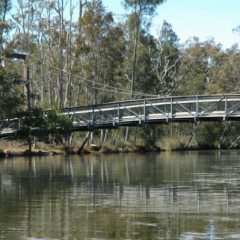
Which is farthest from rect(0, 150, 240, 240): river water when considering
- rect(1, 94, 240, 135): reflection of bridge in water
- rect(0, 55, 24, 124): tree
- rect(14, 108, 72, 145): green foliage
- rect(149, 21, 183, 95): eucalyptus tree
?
rect(149, 21, 183, 95): eucalyptus tree

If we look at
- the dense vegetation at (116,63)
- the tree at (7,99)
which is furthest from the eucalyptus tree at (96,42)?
the tree at (7,99)

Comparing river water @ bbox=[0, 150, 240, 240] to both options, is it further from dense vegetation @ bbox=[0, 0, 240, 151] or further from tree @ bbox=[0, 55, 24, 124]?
dense vegetation @ bbox=[0, 0, 240, 151]

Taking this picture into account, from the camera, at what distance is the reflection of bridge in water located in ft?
92.6

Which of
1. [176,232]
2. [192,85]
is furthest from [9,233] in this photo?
[192,85]

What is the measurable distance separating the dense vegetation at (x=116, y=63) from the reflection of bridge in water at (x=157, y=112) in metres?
4.53

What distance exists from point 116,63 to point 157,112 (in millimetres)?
15940

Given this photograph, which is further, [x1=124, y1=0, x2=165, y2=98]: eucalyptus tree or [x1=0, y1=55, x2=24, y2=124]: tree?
[x1=124, y1=0, x2=165, y2=98]: eucalyptus tree

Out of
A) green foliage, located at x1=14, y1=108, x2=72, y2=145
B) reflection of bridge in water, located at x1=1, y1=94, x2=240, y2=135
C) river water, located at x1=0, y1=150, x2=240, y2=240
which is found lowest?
river water, located at x1=0, y1=150, x2=240, y2=240

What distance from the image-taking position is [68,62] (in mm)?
41156

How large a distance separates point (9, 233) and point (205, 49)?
182 feet

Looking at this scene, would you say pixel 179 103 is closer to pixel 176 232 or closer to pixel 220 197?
pixel 220 197

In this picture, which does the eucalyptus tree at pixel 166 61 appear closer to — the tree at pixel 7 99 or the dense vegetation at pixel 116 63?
the dense vegetation at pixel 116 63

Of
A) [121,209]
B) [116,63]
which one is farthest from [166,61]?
[121,209]

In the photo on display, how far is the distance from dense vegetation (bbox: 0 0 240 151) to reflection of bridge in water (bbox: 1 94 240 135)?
4.53 metres
